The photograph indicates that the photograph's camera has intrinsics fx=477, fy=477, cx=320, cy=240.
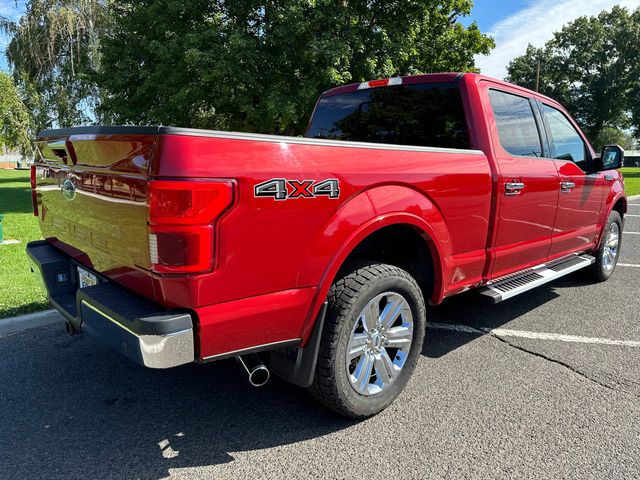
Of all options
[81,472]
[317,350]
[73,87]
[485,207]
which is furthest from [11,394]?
[73,87]

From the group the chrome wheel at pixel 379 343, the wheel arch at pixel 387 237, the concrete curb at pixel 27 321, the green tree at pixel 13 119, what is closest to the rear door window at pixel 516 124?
the wheel arch at pixel 387 237

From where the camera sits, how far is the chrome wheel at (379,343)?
261 cm

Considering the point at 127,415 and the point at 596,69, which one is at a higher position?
the point at 596,69

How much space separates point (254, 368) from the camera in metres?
2.29

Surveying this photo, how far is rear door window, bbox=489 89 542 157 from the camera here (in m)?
3.54

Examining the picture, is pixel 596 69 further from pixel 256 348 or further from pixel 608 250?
pixel 256 348

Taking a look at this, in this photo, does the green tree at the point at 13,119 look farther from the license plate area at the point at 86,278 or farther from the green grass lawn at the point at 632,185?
the green grass lawn at the point at 632,185

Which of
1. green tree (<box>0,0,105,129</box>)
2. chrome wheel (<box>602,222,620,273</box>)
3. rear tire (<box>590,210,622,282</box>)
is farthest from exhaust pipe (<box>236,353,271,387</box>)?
green tree (<box>0,0,105,129</box>)

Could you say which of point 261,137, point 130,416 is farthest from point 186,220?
point 130,416

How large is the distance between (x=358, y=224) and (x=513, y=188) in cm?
160

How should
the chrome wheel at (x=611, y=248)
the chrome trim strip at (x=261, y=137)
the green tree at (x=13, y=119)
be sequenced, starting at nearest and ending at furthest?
the chrome trim strip at (x=261, y=137), the chrome wheel at (x=611, y=248), the green tree at (x=13, y=119)

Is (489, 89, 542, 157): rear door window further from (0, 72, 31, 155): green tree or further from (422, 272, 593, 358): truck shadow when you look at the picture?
(0, 72, 31, 155): green tree

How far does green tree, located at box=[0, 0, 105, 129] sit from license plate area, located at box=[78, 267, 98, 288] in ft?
59.0

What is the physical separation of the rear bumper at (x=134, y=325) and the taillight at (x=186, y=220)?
0.72 ft
